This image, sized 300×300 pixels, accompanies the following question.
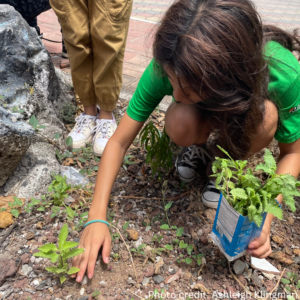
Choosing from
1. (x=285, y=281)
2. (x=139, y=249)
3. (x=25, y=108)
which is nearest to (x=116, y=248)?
(x=139, y=249)

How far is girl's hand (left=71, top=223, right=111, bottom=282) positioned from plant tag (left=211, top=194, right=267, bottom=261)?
18.7 inches

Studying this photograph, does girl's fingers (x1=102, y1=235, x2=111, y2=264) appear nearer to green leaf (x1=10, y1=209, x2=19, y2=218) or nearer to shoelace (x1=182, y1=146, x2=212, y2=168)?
green leaf (x1=10, y1=209, x2=19, y2=218)

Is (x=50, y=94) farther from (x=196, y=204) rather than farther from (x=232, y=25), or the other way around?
(x=232, y=25)

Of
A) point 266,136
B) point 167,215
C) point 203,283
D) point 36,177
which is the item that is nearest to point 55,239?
point 36,177

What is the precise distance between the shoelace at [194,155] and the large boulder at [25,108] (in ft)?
2.59

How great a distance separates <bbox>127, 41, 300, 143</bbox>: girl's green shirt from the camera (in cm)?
133

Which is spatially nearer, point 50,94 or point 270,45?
point 270,45

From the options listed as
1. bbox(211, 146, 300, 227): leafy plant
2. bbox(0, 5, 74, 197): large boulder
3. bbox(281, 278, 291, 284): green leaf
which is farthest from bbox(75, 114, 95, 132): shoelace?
bbox(281, 278, 291, 284): green leaf

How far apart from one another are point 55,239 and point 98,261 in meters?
0.26

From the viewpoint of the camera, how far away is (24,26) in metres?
1.92

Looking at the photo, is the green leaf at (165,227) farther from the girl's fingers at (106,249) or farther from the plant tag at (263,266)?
the plant tag at (263,266)

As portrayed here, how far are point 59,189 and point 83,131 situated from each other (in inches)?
22.7

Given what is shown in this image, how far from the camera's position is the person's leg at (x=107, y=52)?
5.62 feet

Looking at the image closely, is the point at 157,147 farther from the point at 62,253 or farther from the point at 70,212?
the point at 62,253
